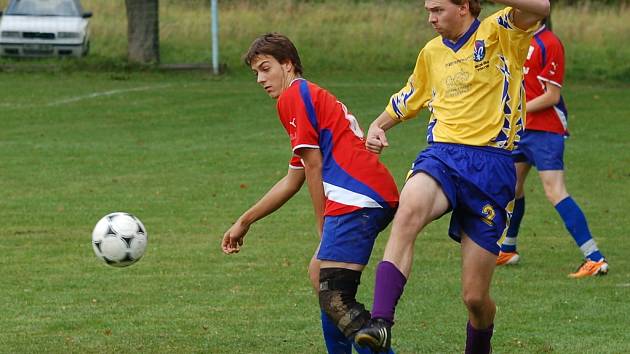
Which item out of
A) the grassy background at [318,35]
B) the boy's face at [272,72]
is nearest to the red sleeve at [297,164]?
the boy's face at [272,72]

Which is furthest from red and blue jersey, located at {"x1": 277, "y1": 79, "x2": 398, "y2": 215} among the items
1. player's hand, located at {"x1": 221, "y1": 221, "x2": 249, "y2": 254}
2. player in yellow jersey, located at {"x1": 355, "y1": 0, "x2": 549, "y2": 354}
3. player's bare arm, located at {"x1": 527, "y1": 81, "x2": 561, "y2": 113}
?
player's bare arm, located at {"x1": 527, "y1": 81, "x2": 561, "y2": 113}

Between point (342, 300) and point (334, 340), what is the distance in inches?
21.8

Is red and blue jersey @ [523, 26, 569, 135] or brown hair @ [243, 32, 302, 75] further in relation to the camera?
red and blue jersey @ [523, 26, 569, 135]

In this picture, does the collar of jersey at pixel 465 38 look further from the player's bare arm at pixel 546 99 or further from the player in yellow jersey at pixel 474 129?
the player's bare arm at pixel 546 99

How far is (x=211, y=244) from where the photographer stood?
426 inches

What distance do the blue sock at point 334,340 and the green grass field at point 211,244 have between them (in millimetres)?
940

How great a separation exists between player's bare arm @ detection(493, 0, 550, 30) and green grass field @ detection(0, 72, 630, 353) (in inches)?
83.3

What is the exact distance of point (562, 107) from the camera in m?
9.59

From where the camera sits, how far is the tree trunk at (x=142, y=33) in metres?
25.6

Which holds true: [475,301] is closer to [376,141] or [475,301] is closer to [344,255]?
[344,255]

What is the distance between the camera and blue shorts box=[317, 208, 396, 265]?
5.73 meters

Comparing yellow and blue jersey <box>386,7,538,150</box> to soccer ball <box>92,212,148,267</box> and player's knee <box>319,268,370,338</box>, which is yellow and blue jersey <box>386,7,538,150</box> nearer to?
player's knee <box>319,268,370,338</box>

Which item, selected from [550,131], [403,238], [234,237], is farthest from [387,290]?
[550,131]

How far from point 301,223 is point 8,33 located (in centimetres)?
1452
